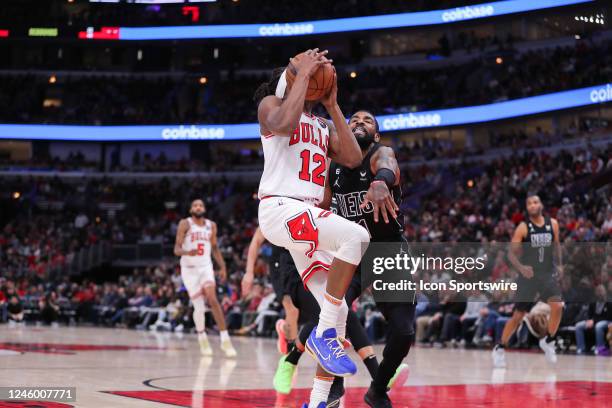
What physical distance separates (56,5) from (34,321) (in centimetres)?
2626

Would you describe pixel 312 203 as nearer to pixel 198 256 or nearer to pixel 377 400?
pixel 377 400

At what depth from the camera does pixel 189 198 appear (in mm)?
40469

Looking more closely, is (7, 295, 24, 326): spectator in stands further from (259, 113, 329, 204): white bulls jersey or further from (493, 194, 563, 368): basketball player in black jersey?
(259, 113, 329, 204): white bulls jersey

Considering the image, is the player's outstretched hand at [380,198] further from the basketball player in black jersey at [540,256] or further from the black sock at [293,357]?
the basketball player in black jersey at [540,256]

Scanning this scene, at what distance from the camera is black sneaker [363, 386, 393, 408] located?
5.84m

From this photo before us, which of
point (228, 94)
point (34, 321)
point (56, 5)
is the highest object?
point (56, 5)

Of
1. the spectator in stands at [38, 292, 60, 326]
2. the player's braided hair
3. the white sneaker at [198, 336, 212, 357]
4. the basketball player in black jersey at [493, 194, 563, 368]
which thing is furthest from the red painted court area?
the spectator in stands at [38, 292, 60, 326]

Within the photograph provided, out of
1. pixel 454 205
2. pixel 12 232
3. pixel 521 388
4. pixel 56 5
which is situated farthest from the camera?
pixel 56 5

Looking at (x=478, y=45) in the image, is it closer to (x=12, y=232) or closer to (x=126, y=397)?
(x=12, y=232)

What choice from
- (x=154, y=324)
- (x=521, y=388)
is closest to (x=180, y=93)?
(x=154, y=324)

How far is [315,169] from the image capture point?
5.33 metres

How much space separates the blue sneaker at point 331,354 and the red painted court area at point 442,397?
129cm

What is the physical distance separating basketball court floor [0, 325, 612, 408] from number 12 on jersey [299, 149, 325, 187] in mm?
1786

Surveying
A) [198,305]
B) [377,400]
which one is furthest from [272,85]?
[198,305]
